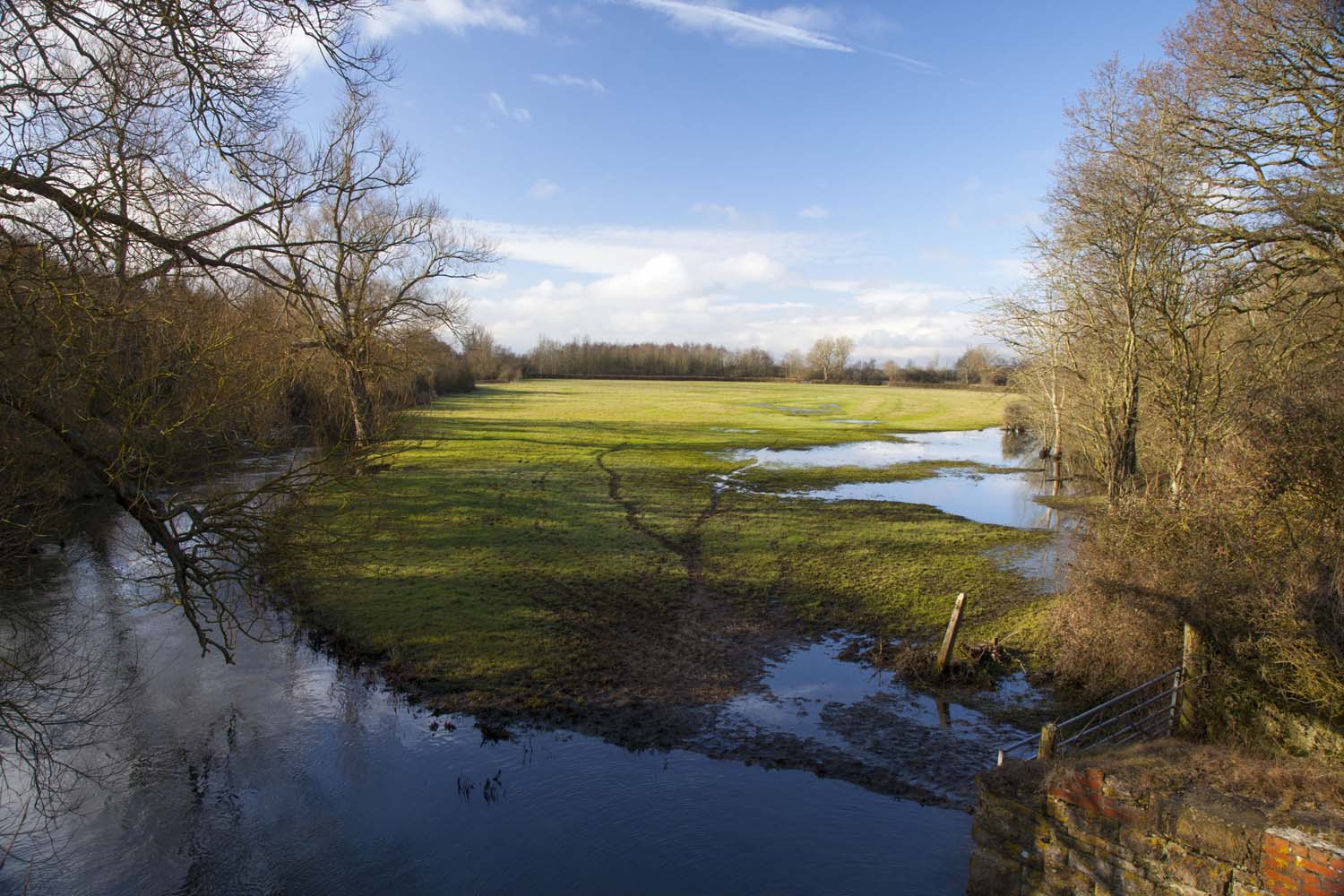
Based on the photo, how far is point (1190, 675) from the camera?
33.0 feet

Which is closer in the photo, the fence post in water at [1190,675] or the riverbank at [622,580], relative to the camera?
the fence post in water at [1190,675]

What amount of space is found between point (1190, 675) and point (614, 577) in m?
12.0

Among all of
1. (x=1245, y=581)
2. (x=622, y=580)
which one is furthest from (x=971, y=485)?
(x=1245, y=581)

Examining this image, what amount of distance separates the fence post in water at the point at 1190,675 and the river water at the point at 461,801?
249 cm

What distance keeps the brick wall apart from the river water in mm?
1136

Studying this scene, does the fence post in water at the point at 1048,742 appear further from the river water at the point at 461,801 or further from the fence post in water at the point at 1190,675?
the fence post in water at the point at 1190,675

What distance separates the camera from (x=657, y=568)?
19.3m

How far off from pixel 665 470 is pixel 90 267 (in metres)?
28.1

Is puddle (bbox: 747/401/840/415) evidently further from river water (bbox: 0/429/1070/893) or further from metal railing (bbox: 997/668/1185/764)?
river water (bbox: 0/429/1070/893)

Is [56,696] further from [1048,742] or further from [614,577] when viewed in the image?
[1048,742]

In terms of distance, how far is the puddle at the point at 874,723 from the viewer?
10703 mm

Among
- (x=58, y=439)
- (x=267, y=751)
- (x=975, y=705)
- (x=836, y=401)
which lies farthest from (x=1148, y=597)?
(x=836, y=401)

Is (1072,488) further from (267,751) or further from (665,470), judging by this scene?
(267,751)

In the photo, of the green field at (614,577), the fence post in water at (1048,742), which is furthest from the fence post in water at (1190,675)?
the green field at (614,577)
